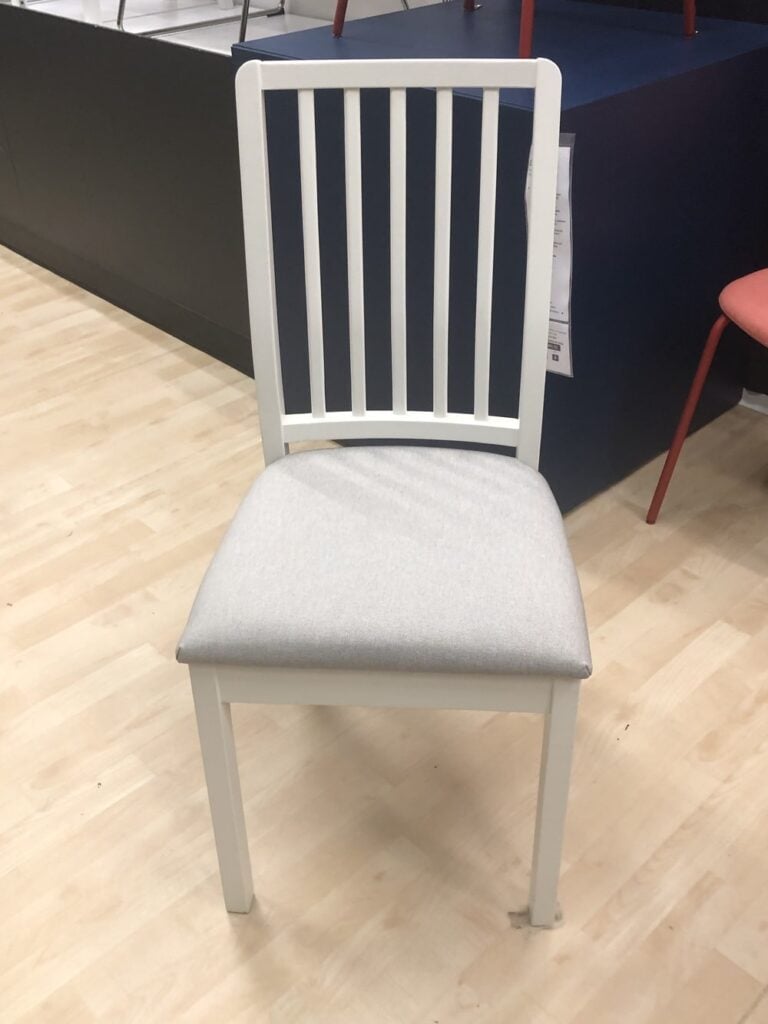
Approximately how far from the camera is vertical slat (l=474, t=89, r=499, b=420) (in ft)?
3.64

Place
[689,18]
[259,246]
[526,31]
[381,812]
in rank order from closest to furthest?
[259,246], [381,812], [526,31], [689,18]

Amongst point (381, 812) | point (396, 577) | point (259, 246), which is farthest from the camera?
point (381, 812)

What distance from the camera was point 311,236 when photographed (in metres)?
1.18

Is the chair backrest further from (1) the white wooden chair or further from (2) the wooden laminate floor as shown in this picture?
(2) the wooden laminate floor

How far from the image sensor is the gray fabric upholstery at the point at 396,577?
97cm

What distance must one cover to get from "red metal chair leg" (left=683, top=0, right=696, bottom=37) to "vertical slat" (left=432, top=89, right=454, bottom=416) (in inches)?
30.1

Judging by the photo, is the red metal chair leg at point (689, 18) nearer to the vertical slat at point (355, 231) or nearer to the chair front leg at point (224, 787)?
the vertical slat at point (355, 231)

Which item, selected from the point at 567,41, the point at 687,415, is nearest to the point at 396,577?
the point at 687,415

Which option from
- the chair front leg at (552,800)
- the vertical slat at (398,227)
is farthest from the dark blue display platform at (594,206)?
the chair front leg at (552,800)

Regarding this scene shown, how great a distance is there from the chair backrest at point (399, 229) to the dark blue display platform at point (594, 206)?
0.37m

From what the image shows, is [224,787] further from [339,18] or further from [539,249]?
[339,18]

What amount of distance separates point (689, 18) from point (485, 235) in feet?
2.80

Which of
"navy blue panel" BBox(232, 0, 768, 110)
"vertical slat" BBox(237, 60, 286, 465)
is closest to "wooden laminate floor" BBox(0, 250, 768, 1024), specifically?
"vertical slat" BBox(237, 60, 286, 465)

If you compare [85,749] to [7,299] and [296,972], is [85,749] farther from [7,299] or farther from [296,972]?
[7,299]
